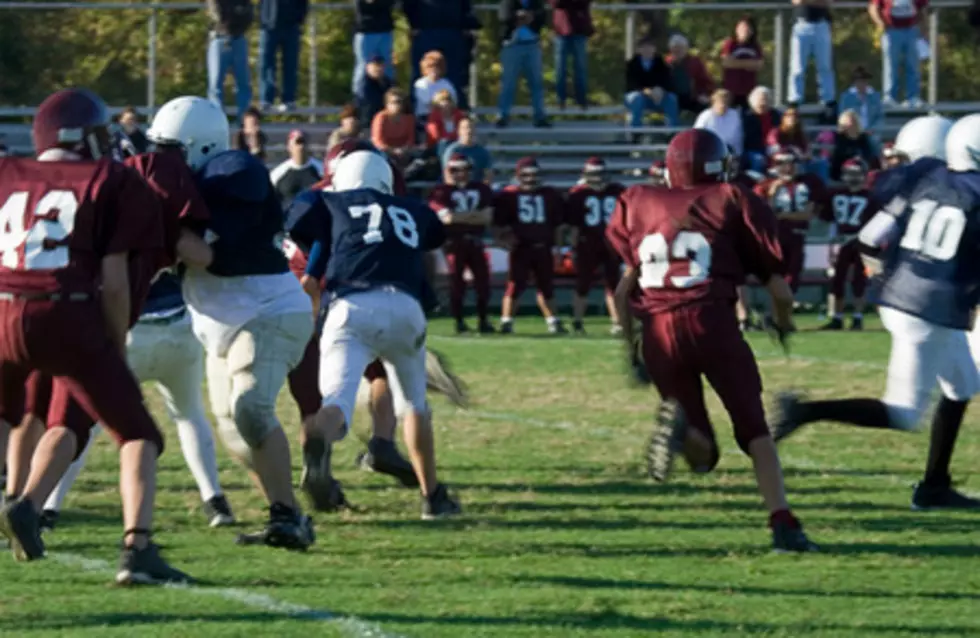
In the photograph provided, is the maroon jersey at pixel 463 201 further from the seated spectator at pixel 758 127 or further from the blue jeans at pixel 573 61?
the blue jeans at pixel 573 61

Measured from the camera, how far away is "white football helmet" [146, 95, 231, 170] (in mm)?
7391

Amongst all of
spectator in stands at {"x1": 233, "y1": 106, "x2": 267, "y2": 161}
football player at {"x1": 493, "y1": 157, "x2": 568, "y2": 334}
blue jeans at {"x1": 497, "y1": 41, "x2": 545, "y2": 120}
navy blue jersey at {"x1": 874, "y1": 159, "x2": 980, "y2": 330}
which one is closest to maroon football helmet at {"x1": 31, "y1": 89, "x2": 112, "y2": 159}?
navy blue jersey at {"x1": 874, "y1": 159, "x2": 980, "y2": 330}

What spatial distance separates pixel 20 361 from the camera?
22.0ft

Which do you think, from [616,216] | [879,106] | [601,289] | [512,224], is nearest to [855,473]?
[616,216]

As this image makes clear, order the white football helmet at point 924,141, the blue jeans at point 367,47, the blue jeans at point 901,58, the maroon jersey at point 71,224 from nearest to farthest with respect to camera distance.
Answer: the maroon jersey at point 71,224
the white football helmet at point 924,141
the blue jeans at point 367,47
the blue jeans at point 901,58

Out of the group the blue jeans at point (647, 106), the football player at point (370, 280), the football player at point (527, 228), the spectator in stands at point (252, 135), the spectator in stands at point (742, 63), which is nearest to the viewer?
the football player at point (370, 280)

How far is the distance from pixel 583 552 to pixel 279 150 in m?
13.1

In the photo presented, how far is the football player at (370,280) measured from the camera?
26.6 ft

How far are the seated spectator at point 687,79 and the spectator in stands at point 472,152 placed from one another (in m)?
3.53

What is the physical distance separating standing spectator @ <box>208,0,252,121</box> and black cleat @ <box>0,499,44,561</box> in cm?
1295

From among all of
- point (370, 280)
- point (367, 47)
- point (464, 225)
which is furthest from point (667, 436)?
point (367, 47)

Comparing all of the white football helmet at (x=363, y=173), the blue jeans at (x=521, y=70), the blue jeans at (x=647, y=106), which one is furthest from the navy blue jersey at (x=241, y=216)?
the blue jeans at (x=647, y=106)

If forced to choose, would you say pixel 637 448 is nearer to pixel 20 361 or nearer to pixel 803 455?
pixel 803 455

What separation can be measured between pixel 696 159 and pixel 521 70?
13.1 meters
